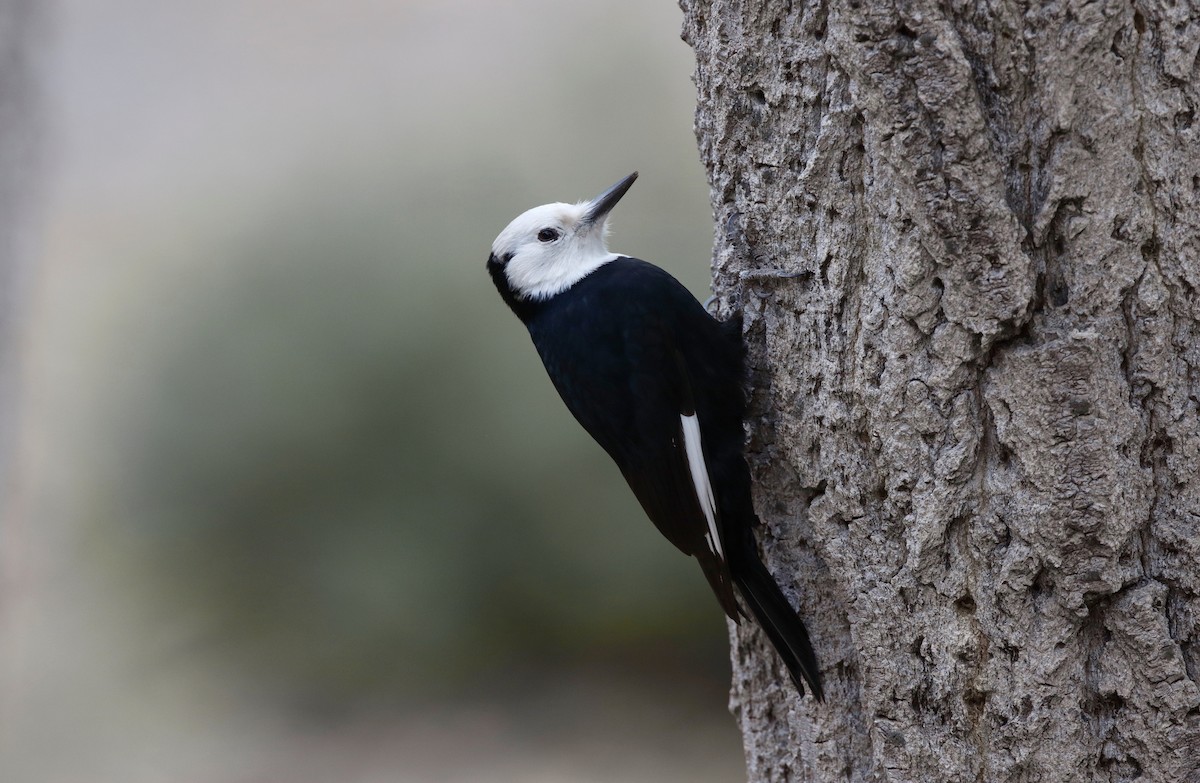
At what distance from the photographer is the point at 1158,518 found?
1.46m

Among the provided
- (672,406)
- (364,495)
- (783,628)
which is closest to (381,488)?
(364,495)

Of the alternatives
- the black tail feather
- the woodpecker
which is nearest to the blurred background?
the woodpecker

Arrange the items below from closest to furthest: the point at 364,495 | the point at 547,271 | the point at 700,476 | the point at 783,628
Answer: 1. the point at 783,628
2. the point at 700,476
3. the point at 547,271
4. the point at 364,495

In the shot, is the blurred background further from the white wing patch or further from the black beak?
the white wing patch

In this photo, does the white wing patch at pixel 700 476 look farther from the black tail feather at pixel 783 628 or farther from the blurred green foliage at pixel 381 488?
the blurred green foliage at pixel 381 488

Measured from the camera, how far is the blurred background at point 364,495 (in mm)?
4215

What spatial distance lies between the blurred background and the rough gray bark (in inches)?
96.2

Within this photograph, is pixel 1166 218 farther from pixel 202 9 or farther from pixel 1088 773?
pixel 202 9

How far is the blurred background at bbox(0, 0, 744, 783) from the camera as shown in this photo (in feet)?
13.8

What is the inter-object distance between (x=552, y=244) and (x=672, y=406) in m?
0.64

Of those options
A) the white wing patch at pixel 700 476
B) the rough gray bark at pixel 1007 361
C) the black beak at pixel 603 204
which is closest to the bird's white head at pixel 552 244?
the black beak at pixel 603 204

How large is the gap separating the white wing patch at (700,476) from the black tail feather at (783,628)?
9cm

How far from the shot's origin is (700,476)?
6.81 feet

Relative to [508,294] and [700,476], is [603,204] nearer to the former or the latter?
[508,294]
